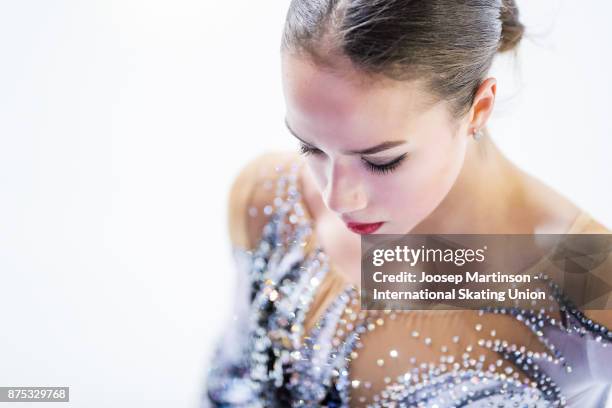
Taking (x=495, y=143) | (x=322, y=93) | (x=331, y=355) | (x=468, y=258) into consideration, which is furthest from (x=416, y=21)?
(x=331, y=355)

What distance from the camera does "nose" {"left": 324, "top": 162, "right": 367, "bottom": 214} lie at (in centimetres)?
84

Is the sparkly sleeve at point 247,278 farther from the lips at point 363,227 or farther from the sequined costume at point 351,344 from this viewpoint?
the lips at point 363,227

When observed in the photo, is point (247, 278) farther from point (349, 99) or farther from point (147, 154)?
point (349, 99)

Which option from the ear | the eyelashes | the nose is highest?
the ear

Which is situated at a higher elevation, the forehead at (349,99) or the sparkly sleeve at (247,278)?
the forehead at (349,99)

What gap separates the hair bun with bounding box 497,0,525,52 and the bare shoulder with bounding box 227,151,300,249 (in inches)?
14.4

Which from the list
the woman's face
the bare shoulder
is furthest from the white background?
the woman's face

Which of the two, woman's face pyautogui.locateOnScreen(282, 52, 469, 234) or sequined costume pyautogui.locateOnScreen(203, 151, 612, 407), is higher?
woman's face pyautogui.locateOnScreen(282, 52, 469, 234)

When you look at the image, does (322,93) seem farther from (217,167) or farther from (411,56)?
(217,167)

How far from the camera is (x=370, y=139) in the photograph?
2.63 ft

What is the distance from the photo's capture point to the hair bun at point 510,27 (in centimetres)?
85

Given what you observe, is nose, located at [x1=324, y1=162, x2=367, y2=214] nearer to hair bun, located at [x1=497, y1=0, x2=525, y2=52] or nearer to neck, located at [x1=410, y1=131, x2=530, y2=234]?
neck, located at [x1=410, y1=131, x2=530, y2=234]

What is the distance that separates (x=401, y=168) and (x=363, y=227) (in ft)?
0.49

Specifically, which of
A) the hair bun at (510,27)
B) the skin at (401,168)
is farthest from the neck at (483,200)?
the hair bun at (510,27)
